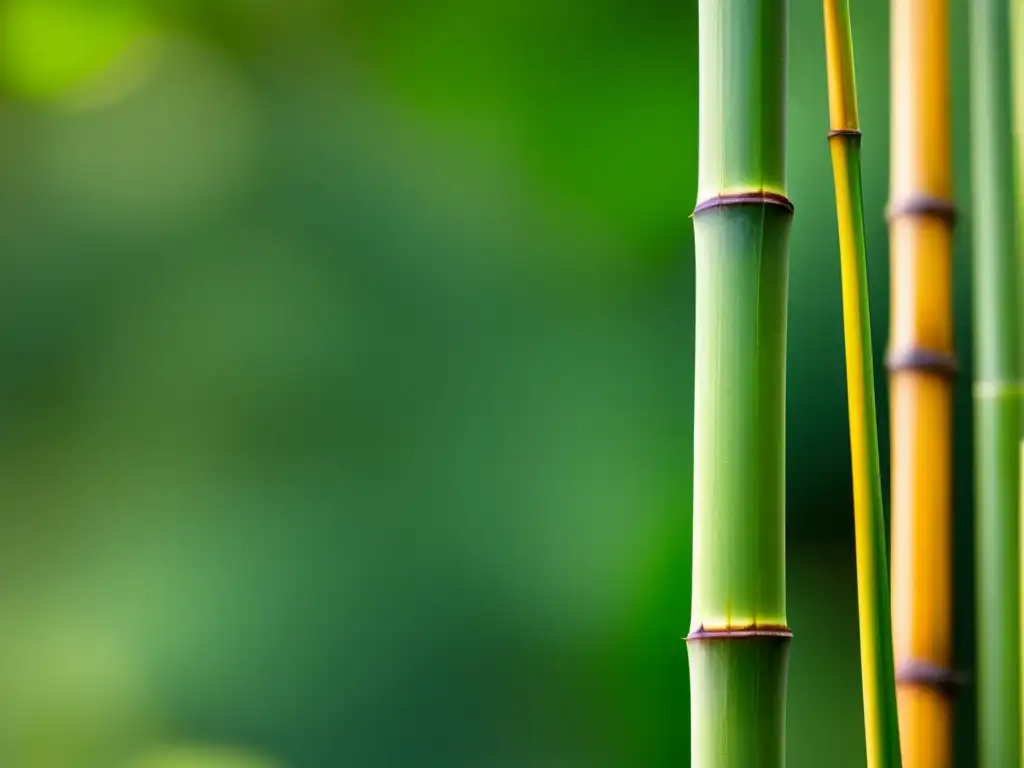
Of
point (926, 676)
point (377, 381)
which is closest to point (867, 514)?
point (926, 676)

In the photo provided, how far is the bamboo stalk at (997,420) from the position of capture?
412 millimetres

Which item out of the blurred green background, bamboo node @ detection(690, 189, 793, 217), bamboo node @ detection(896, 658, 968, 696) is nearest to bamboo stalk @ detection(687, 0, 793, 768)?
bamboo node @ detection(690, 189, 793, 217)

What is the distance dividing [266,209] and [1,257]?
0.15 meters

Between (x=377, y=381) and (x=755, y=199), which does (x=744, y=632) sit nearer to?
(x=755, y=199)

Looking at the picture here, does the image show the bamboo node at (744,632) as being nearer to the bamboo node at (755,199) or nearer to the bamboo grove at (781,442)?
the bamboo grove at (781,442)

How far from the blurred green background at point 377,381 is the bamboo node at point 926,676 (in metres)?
0.10

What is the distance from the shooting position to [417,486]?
60 centimetres

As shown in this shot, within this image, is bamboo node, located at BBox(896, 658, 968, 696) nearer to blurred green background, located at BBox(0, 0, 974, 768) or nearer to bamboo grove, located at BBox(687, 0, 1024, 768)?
bamboo grove, located at BBox(687, 0, 1024, 768)

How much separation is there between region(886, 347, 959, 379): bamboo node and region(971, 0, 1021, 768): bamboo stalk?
1 cm

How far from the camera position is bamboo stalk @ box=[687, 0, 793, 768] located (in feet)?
Answer: 0.95

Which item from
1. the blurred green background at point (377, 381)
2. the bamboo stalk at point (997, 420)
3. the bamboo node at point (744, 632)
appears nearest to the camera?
the bamboo node at point (744, 632)

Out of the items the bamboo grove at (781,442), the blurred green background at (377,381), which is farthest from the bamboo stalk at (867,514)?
the blurred green background at (377,381)

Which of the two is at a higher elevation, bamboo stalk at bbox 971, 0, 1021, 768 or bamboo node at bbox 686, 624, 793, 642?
bamboo stalk at bbox 971, 0, 1021, 768

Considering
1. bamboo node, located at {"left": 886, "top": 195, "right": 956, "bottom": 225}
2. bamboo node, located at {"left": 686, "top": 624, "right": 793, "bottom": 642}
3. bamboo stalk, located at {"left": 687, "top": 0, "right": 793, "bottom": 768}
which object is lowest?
bamboo node, located at {"left": 686, "top": 624, "right": 793, "bottom": 642}
